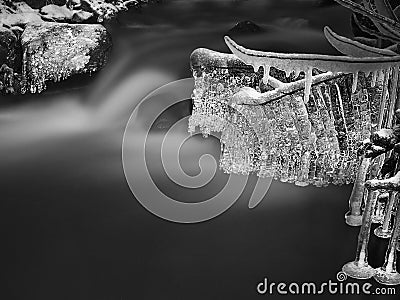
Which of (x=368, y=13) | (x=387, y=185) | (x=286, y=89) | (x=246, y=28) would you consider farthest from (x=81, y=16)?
(x=387, y=185)

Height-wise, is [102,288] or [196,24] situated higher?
[196,24]

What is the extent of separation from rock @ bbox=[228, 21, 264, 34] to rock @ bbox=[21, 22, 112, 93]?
276 millimetres

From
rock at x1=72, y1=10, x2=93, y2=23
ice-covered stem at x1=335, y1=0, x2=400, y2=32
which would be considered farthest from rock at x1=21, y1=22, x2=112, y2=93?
ice-covered stem at x1=335, y1=0, x2=400, y2=32

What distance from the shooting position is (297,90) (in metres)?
0.96

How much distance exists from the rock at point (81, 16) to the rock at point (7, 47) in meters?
0.13

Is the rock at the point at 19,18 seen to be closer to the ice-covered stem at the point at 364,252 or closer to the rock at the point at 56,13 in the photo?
the rock at the point at 56,13

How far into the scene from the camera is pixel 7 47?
3.65ft

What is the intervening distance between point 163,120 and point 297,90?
0.97 ft

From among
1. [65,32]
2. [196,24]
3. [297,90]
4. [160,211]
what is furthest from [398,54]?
[65,32]

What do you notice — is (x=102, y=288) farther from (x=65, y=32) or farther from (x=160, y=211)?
(x=65, y=32)

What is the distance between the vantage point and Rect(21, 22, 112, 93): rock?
3.63 ft

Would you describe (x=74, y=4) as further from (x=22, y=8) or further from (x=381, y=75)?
(x=381, y=75)

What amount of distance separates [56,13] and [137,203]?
1.45ft

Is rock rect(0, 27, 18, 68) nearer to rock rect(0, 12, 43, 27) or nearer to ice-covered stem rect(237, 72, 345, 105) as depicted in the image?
rock rect(0, 12, 43, 27)
